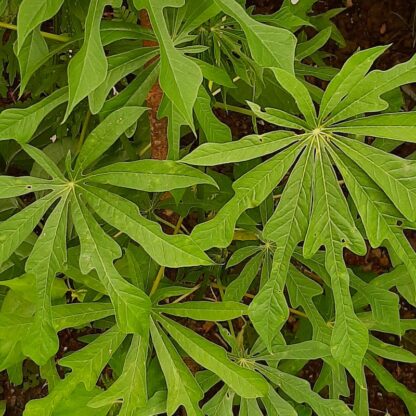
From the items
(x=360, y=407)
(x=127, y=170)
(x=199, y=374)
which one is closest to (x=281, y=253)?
(x=127, y=170)

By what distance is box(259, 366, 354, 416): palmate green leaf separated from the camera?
3.58 ft

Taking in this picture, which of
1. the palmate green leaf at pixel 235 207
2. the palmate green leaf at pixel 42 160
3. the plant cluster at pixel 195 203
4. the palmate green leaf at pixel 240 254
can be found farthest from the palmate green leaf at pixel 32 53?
the palmate green leaf at pixel 240 254

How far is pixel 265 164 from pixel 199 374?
0.45 m

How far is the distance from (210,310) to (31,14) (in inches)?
19.2

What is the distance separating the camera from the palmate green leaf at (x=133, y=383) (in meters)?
1.01

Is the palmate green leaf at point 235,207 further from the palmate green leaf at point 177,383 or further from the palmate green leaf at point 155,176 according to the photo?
A: the palmate green leaf at point 177,383

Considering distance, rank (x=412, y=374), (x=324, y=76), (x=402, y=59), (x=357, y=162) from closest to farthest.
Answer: (x=357, y=162) < (x=324, y=76) < (x=412, y=374) < (x=402, y=59)

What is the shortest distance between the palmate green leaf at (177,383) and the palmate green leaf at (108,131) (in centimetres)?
29

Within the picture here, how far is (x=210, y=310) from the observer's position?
1031 mm

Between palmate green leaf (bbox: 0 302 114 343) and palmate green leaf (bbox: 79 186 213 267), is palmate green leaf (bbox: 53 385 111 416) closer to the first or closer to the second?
palmate green leaf (bbox: 0 302 114 343)

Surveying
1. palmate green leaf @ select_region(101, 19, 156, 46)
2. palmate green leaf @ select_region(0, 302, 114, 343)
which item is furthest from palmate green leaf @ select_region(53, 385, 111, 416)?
palmate green leaf @ select_region(101, 19, 156, 46)

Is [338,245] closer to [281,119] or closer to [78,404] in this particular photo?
[281,119]

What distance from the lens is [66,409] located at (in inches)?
41.9

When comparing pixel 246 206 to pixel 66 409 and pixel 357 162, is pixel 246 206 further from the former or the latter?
pixel 66 409
